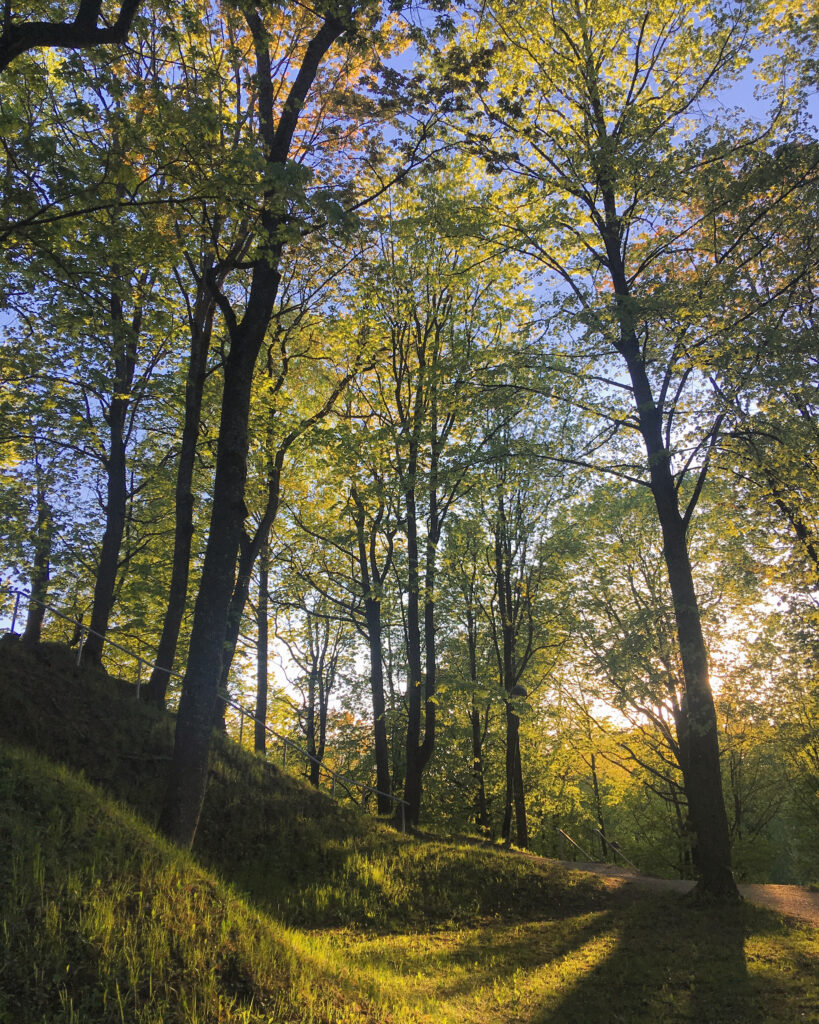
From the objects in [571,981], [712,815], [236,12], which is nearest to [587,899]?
[712,815]

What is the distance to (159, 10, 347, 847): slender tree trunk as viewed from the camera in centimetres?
678

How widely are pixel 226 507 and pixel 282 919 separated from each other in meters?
5.21

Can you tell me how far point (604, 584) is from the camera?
19.2 meters

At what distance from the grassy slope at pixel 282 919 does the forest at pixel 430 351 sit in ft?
4.57

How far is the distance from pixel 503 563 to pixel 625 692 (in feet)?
32.2

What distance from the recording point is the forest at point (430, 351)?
7316 millimetres

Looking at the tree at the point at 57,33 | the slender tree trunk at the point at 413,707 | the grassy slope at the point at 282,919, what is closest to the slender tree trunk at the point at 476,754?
the slender tree trunk at the point at 413,707

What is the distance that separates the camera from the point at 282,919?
7449mm

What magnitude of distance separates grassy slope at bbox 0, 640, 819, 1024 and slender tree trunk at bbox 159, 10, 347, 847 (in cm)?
73

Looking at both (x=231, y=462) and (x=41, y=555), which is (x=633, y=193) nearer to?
(x=231, y=462)

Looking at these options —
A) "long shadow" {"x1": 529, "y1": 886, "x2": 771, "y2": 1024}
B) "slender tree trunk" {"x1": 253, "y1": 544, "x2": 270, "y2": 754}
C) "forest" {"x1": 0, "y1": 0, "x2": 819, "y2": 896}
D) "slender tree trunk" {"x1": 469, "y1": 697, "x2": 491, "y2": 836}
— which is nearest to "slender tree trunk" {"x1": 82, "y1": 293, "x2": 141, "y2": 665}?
"forest" {"x1": 0, "y1": 0, "x2": 819, "y2": 896}

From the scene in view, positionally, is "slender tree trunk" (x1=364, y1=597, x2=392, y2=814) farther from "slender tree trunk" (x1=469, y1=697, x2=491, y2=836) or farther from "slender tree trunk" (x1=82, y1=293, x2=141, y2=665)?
"slender tree trunk" (x1=82, y1=293, x2=141, y2=665)

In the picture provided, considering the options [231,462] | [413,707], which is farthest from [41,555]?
[231,462]

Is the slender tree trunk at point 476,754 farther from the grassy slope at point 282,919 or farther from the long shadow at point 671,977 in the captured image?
the long shadow at point 671,977
